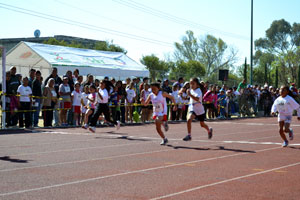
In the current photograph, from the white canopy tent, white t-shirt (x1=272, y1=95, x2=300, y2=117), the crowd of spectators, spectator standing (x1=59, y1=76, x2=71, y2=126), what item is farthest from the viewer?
the white canopy tent

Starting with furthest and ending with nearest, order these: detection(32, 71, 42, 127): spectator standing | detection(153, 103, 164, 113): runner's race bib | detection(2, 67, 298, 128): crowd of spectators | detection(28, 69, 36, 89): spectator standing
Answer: detection(28, 69, 36, 89): spectator standing
detection(32, 71, 42, 127): spectator standing
detection(2, 67, 298, 128): crowd of spectators
detection(153, 103, 164, 113): runner's race bib

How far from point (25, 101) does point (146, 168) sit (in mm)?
10998

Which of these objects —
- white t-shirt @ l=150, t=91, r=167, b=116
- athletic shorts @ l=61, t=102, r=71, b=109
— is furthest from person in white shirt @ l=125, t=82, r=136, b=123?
white t-shirt @ l=150, t=91, r=167, b=116

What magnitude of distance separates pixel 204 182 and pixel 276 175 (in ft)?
5.25

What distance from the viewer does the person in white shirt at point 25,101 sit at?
1945 cm

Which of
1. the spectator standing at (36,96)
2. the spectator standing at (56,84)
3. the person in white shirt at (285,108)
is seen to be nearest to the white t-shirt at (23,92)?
the spectator standing at (36,96)

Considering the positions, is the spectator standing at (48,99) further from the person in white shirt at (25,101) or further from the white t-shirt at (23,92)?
the white t-shirt at (23,92)

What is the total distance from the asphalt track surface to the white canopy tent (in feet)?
42.4

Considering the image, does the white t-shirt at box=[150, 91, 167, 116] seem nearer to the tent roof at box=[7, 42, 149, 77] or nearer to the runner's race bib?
the runner's race bib

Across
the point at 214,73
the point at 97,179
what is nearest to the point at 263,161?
the point at 97,179

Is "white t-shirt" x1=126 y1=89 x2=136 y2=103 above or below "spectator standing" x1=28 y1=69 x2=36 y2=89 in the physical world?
below

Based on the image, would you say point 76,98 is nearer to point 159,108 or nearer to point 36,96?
point 36,96

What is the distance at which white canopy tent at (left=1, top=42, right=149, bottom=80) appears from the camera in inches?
1122

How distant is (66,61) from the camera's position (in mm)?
29234
